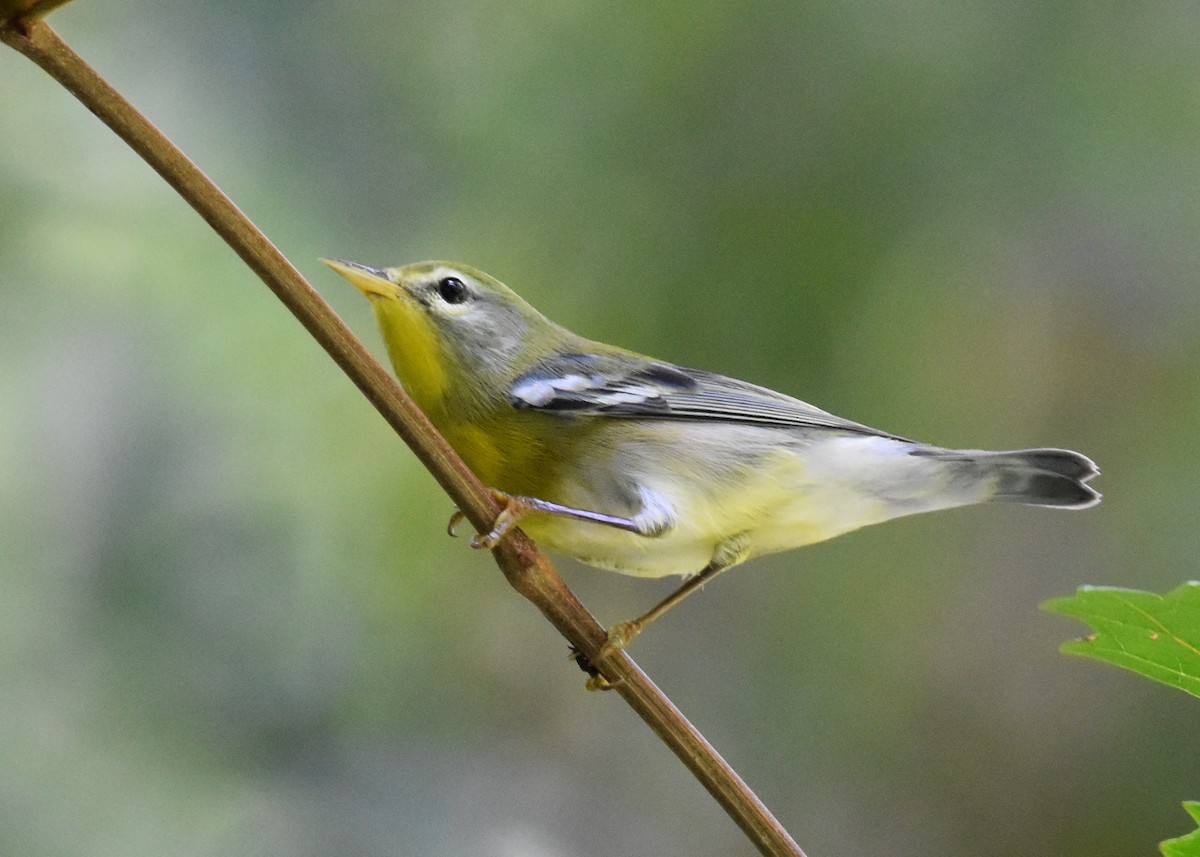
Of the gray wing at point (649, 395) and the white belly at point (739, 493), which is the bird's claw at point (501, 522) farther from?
the gray wing at point (649, 395)

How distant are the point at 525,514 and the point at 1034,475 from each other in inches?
36.7

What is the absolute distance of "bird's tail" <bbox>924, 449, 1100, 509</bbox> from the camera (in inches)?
75.0

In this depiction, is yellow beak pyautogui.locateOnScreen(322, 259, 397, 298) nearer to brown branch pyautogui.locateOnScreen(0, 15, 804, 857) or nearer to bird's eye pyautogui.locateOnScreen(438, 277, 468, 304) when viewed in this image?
bird's eye pyautogui.locateOnScreen(438, 277, 468, 304)

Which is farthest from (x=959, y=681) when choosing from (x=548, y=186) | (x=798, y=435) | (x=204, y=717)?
(x=204, y=717)

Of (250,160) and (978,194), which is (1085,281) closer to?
(978,194)

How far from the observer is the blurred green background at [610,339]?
7.41 ft

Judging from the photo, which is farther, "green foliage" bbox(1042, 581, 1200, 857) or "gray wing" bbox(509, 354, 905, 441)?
"gray wing" bbox(509, 354, 905, 441)

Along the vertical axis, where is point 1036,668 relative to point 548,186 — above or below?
below

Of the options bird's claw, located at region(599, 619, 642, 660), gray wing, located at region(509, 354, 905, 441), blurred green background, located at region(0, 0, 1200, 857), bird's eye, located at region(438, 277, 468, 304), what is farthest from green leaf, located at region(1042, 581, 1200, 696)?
blurred green background, located at region(0, 0, 1200, 857)

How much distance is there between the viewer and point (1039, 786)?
10.3 feet

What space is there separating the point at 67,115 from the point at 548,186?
1235mm

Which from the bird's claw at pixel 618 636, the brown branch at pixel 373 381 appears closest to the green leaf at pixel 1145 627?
the brown branch at pixel 373 381

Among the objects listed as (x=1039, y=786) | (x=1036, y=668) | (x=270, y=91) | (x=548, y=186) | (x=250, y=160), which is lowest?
(x=1039, y=786)

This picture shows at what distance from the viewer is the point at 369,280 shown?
177cm
